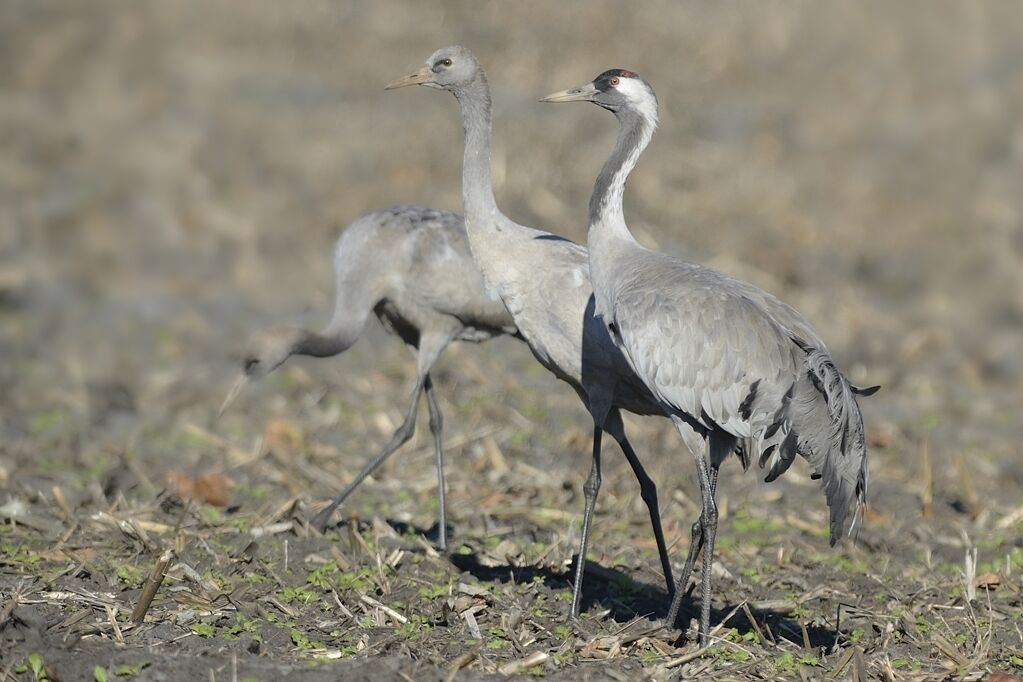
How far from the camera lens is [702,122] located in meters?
14.6

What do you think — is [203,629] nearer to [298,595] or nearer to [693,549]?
[298,595]

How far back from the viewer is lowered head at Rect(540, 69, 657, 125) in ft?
19.4

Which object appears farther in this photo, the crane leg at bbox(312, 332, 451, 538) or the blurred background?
the blurred background

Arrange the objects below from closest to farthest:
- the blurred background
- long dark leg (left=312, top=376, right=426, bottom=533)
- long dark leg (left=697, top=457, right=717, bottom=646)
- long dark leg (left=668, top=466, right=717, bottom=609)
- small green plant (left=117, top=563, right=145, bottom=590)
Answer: long dark leg (left=697, top=457, right=717, bottom=646)
long dark leg (left=668, top=466, right=717, bottom=609)
small green plant (left=117, top=563, right=145, bottom=590)
long dark leg (left=312, top=376, right=426, bottom=533)
the blurred background

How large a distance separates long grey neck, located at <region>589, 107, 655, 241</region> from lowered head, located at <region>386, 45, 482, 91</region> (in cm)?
108

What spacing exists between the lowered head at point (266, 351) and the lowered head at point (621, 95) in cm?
193

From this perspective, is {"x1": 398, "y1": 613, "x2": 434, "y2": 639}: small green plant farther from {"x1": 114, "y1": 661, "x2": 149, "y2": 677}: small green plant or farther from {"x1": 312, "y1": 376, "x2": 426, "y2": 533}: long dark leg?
{"x1": 312, "y1": 376, "x2": 426, "y2": 533}: long dark leg

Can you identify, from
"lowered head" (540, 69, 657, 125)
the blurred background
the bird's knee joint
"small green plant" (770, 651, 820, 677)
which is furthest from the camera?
the blurred background

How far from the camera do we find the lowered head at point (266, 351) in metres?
7.12

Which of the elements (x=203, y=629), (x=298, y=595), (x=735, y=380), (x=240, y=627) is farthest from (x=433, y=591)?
(x=735, y=380)

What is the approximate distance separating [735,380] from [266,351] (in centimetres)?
264

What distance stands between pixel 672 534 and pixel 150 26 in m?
10.8

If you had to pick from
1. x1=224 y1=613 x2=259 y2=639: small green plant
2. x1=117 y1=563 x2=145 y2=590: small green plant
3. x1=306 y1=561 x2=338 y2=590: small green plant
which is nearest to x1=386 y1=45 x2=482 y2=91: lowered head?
x1=306 y1=561 x2=338 y2=590: small green plant

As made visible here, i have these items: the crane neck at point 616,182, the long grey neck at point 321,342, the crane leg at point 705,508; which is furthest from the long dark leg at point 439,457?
the crane neck at point 616,182
